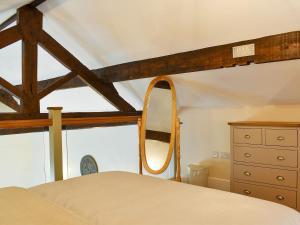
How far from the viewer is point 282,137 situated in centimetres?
Result: 269

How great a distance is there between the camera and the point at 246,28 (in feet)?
7.60

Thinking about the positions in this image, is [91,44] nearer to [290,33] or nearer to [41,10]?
[41,10]

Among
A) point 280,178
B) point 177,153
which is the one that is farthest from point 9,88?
point 280,178

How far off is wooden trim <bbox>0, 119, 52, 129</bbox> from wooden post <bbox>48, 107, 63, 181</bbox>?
7 cm

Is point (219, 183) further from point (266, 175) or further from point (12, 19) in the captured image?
point (12, 19)

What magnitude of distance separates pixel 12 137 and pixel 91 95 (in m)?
2.17

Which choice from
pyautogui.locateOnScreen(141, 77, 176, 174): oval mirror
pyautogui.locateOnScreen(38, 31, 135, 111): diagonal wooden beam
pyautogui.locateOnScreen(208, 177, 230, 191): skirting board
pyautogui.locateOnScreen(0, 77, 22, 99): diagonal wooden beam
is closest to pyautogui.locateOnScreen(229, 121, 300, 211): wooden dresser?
pyautogui.locateOnScreen(208, 177, 230, 191): skirting board

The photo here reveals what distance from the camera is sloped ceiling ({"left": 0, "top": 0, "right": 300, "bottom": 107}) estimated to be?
2.22 m

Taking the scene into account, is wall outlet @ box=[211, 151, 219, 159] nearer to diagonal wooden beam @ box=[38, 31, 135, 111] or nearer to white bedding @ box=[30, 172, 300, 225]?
diagonal wooden beam @ box=[38, 31, 135, 111]

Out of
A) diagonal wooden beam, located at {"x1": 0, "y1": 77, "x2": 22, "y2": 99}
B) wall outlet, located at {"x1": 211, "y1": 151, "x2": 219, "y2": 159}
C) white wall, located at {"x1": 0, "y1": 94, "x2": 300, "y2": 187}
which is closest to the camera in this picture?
white wall, located at {"x1": 0, "y1": 94, "x2": 300, "y2": 187}

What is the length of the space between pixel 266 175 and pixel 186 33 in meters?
1.63

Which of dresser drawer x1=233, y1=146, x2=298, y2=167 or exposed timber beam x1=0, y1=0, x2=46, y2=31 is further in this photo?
exposed timber beam x1=0, y1=0, x2=46, y2=31

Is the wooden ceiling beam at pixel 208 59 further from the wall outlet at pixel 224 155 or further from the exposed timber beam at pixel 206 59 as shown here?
the wall outlet at pixel 224 155

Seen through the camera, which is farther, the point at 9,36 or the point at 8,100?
the point at 8,100
